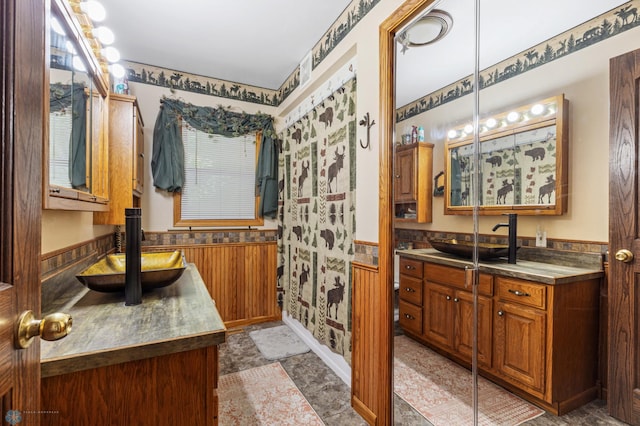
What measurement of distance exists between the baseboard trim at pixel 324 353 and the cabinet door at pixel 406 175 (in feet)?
4.41

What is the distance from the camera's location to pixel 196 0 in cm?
208

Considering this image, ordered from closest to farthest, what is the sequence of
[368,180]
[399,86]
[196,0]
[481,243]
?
[481,243] < [399,86] < [368,180] < [196,0]

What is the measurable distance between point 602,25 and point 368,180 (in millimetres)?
1201

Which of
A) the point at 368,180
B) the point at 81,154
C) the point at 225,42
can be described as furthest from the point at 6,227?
the point at 225,42

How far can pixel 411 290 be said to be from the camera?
1.89 meters

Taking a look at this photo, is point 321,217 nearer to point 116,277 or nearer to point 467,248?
point 467,248

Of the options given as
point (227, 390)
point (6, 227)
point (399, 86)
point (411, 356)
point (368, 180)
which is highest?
point (399, 86)

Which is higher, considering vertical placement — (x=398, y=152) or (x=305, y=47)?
(x=305, y=47)

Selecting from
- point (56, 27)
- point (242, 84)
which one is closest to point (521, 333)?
point (56, 27)

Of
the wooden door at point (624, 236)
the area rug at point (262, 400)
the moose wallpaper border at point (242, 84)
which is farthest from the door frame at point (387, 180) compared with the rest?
the wooden door at point (624, 236)

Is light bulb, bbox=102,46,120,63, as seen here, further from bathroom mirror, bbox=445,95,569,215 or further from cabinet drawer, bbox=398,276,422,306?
cabinet drawer, bbox=398,276,422,306

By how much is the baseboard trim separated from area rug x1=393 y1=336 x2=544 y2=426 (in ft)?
1.81

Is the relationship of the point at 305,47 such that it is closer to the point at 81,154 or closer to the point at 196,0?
the point at 196,0

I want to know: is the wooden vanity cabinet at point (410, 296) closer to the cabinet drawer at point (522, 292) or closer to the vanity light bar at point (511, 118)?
the cabinet drawer at point (522, 292)
